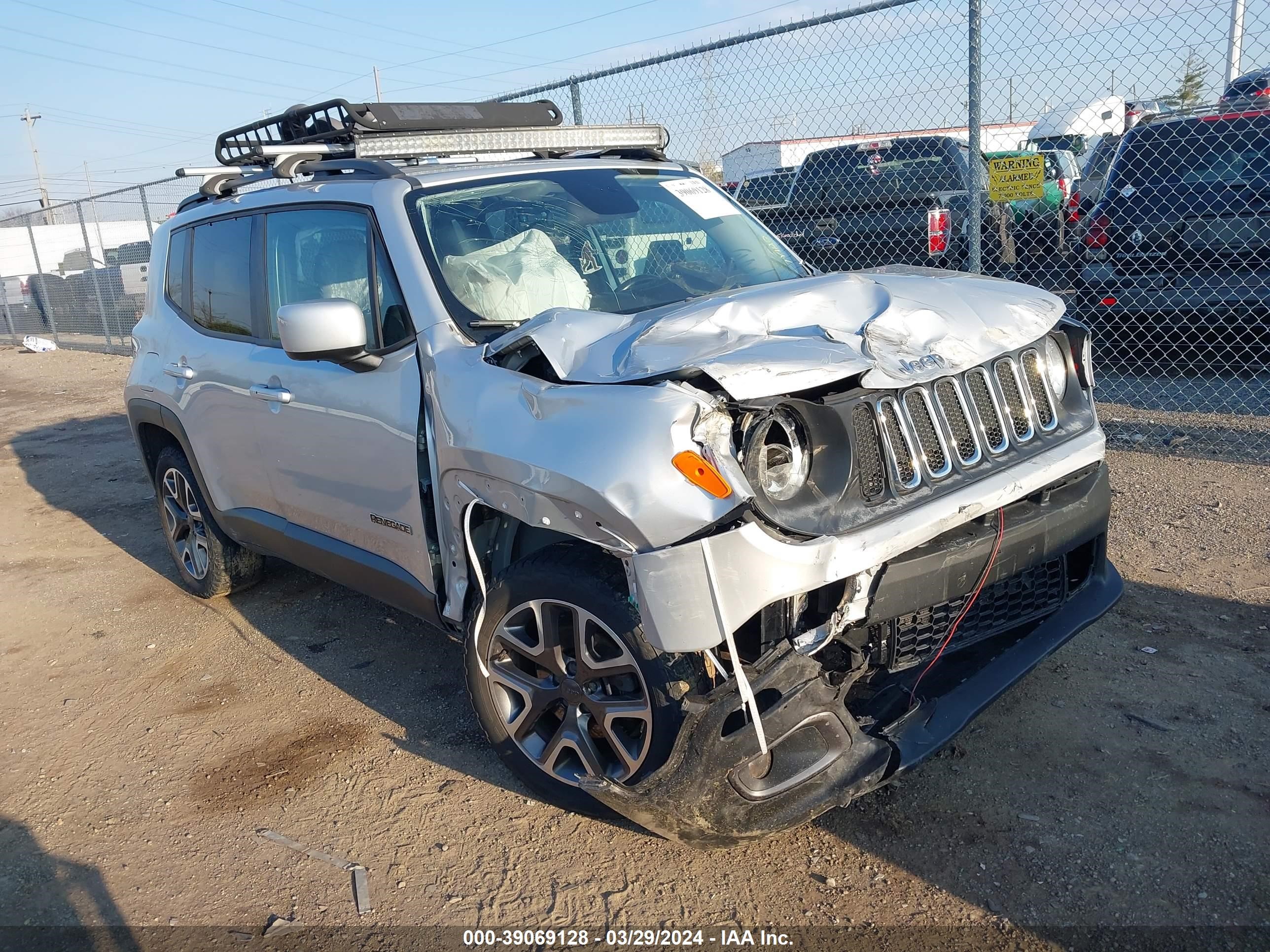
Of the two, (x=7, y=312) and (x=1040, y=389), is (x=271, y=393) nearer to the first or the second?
(x=1040, y=389)

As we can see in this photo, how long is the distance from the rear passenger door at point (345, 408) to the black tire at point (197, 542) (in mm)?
1035

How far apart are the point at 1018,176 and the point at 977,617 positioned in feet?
12.2

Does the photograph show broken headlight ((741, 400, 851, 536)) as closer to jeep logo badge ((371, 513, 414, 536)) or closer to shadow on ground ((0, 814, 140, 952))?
jeep logo badge ((371, 513, 414, 536))

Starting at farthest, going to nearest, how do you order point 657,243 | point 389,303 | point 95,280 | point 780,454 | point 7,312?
point 7,312
point 95,280
point 657,243
point 389,303
point 780,454

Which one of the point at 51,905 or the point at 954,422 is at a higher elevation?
the point at 954,422

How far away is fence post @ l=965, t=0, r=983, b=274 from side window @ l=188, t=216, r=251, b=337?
3.82 meters

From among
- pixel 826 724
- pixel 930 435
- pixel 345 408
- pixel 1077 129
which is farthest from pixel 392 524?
pixel 1077 129

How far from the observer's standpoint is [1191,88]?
22.0 feet

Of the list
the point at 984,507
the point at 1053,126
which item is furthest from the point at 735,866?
the point at 1053,126

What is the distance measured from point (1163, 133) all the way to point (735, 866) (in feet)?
21.7

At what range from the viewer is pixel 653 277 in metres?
3.75

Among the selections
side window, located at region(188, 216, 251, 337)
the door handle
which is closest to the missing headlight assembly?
the door handle

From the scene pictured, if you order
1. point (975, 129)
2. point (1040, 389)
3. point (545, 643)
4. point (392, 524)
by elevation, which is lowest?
point (545, 643)

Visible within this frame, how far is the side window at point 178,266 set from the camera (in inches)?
195
